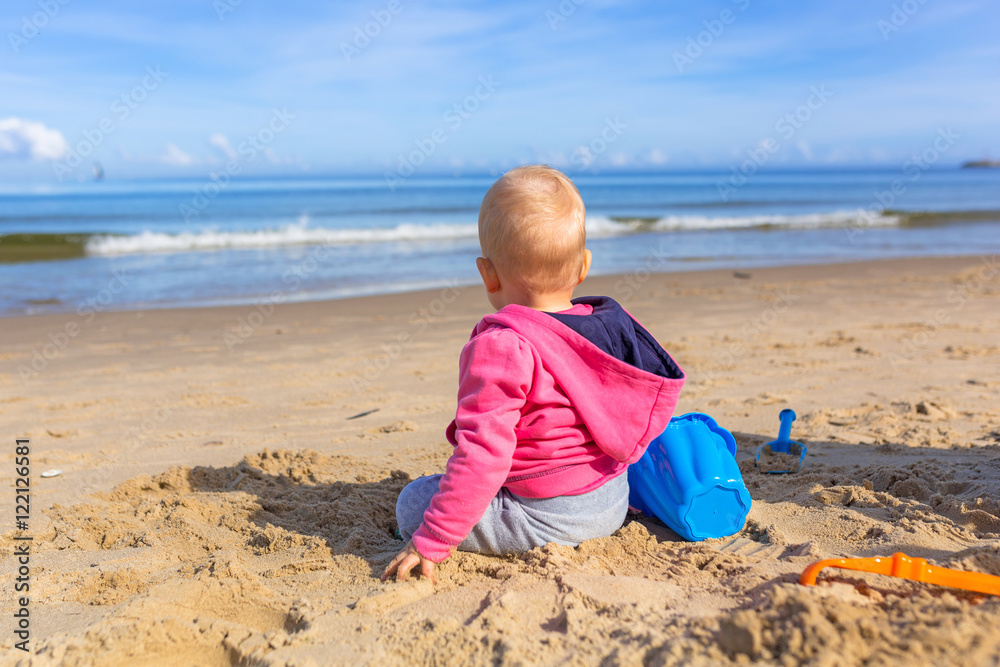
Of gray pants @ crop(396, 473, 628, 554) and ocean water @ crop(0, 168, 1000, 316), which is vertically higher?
gray pants @ crop(396, 473, 628, 554)

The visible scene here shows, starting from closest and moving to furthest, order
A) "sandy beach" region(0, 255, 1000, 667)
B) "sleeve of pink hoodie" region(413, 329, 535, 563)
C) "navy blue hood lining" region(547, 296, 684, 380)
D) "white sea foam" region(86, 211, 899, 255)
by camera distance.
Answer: "sandy beach" region(0, 255, 1000, 667)
"sleeve of pink hoodie" region(413, 329, 535, 563)
"navy blue hood lining" region(547, 296, 684, 380)
"white sea foam" region(86, 211, 899, 255)

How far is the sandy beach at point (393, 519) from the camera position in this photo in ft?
5.18

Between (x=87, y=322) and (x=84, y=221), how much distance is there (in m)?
18.0

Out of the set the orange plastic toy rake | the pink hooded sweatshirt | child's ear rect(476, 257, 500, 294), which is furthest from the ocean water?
the orange plastic toy rake

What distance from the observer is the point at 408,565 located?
76.9 inches

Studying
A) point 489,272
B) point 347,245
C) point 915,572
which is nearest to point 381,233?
point 347,245

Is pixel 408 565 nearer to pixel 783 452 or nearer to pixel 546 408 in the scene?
pixel 546 408

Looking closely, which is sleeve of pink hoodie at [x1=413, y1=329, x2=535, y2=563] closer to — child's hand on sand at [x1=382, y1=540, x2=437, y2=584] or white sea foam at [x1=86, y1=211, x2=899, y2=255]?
child's hand on sand at [x1=382, y1=540, x2=437, y2=584]

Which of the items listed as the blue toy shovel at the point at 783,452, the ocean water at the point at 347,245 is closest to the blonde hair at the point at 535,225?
the blue toy shovel at the point at 783,452

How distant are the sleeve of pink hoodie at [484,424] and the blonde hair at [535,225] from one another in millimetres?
218

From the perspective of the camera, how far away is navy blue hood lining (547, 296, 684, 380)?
6.49ft

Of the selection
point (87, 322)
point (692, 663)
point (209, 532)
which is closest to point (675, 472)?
point (692, 663)

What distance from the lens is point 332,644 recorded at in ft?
5.47

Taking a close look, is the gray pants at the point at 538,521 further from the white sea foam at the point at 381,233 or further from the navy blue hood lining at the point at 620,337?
the white sea foam at the point at 381,233
